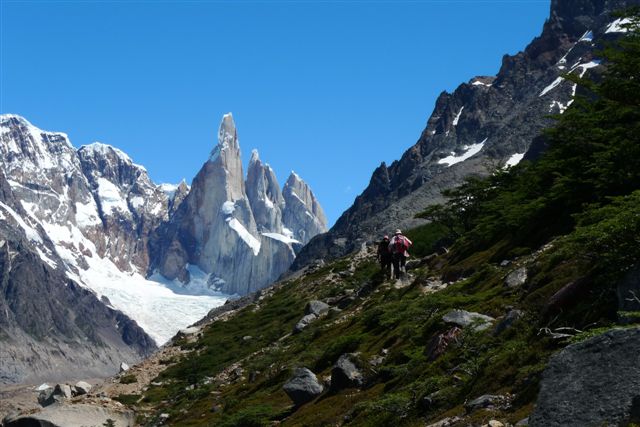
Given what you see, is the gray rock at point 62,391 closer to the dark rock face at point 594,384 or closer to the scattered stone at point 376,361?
the scattered stone at point 376,361

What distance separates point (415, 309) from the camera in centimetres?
2286

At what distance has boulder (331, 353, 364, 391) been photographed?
65.6 ft

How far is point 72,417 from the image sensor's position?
92.0 ft

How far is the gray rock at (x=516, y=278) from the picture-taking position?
21062mm

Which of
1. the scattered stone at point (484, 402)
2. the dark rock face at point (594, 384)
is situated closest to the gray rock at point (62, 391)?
the scattered stone at point (484, 402)

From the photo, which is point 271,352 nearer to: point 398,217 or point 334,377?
point 334,377

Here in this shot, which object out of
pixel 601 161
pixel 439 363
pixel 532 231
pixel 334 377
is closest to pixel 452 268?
pixel 532 231

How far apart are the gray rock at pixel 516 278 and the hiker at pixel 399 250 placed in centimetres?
1541

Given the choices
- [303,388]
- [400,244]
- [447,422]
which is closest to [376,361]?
[303,388]

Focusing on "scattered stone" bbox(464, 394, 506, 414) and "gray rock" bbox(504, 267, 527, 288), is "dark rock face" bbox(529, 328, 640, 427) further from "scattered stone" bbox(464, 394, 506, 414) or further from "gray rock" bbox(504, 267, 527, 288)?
"gray rock" bbox(504, 267, 527, 288)

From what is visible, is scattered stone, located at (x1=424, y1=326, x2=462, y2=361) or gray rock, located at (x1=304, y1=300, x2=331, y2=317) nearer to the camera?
scattered stone, located at (x1=424, y1=326, x2=462, y2=361)

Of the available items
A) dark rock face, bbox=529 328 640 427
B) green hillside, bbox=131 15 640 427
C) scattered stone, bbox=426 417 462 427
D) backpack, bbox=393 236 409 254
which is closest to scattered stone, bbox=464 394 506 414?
green hillside, bbox=131 15 640 427

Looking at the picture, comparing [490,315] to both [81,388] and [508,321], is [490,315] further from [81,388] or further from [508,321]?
[81,388]

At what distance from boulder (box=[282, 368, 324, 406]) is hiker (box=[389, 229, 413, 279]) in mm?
16081
